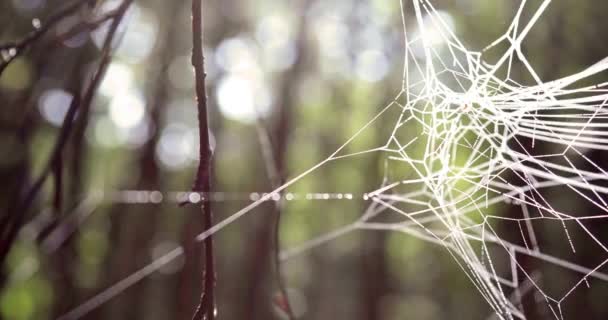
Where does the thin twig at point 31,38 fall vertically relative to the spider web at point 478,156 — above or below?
above

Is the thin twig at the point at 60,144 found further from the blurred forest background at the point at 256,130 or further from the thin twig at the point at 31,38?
the blurred forest background at the point at 256,130

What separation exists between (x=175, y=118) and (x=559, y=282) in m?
6.71

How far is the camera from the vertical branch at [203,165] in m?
0.46

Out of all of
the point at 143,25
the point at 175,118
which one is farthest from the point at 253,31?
the point at 175,118

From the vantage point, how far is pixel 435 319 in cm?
1127

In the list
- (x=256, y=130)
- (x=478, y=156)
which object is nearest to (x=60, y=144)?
(x=478, y=156)

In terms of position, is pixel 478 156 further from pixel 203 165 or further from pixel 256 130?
pixel 256 130

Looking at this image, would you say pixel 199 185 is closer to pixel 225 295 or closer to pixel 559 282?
pixel 559 282

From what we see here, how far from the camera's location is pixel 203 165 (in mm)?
469

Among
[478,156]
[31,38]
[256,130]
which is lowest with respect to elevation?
[256,130]

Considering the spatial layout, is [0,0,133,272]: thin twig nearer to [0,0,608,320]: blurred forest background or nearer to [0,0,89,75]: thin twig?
[0,0,89,75]: thin twig

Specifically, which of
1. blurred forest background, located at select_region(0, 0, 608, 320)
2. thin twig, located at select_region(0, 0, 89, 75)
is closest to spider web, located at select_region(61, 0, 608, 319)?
thin twig, located at select_region(0, 0, 89, 75)

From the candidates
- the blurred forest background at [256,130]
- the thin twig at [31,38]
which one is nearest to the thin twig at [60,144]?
the thin twig at [31,38]

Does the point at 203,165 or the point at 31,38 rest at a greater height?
the point at 31,38
